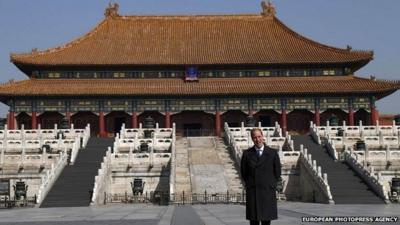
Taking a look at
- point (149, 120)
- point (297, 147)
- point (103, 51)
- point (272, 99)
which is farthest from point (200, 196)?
point (103, 51)

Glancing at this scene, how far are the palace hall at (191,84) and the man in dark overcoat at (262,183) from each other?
46695 mm

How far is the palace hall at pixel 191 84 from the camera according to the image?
58.6 m

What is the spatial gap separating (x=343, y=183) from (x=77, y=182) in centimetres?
1319

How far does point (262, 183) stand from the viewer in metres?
10.6

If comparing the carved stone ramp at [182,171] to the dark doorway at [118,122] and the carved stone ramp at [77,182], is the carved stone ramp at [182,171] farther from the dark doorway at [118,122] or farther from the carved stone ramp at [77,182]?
the dark doorway at [118,122]

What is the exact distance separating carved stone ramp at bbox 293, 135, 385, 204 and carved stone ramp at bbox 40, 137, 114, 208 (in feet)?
37.8

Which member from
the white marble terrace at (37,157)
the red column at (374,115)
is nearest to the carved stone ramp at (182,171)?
the white marble terrace at (37,157)

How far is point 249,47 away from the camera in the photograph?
64188mm

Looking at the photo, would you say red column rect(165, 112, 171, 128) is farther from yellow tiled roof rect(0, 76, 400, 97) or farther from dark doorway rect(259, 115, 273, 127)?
dark doorway rect(259, 115, 273, 127)

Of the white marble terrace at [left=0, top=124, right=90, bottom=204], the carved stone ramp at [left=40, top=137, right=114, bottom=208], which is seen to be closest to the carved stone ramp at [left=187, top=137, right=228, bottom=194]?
the carved stone ramp at [left=40, top=137, right=114, bottom=208]

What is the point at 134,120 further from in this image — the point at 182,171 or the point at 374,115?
the point at 182,171

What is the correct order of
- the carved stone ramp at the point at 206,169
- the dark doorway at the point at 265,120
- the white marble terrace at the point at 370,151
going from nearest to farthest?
the white marble terrace at the point at 370,151, the carved stone ramp at the point at 206,169, the dark doorway at the point at 265,120

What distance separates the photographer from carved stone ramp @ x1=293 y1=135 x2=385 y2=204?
28.5 m

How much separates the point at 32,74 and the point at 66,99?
5135 mm
